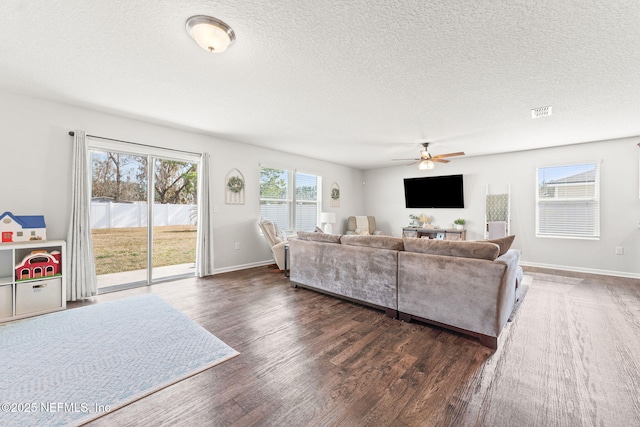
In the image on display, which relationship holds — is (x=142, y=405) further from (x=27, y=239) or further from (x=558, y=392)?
(x=27, y=239)

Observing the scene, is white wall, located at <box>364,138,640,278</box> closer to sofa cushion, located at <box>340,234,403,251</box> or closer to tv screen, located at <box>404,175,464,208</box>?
tv screen, located at <box>404,175,464,208</box>

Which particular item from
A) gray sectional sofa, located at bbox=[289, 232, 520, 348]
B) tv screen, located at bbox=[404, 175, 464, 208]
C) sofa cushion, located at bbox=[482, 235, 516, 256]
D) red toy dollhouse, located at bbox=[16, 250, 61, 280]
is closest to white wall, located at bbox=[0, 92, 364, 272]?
red toy dollhouse, located at bbox=[16, 250, 61, 280]

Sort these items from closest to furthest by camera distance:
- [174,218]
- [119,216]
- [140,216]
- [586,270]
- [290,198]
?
1. [119,216]
2. [140,216]
3. [174,218]
4. [586,270]
5. [290,198]

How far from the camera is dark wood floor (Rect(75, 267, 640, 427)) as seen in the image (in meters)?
1.49

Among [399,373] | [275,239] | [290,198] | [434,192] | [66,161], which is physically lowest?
[399,373]

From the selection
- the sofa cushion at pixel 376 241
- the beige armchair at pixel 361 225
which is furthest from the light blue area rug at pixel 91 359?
the beige armchair at pixel 361 225

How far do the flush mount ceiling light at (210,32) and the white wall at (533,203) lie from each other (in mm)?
6099

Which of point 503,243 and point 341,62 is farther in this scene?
point 503,243

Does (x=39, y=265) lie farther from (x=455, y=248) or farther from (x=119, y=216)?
(x=455, y=248)

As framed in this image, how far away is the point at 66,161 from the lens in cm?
342

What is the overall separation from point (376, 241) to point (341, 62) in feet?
6.17

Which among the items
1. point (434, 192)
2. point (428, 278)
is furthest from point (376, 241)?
point (434, 192)

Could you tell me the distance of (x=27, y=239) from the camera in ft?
9.89

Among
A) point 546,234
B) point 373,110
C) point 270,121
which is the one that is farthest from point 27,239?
point 546,234
